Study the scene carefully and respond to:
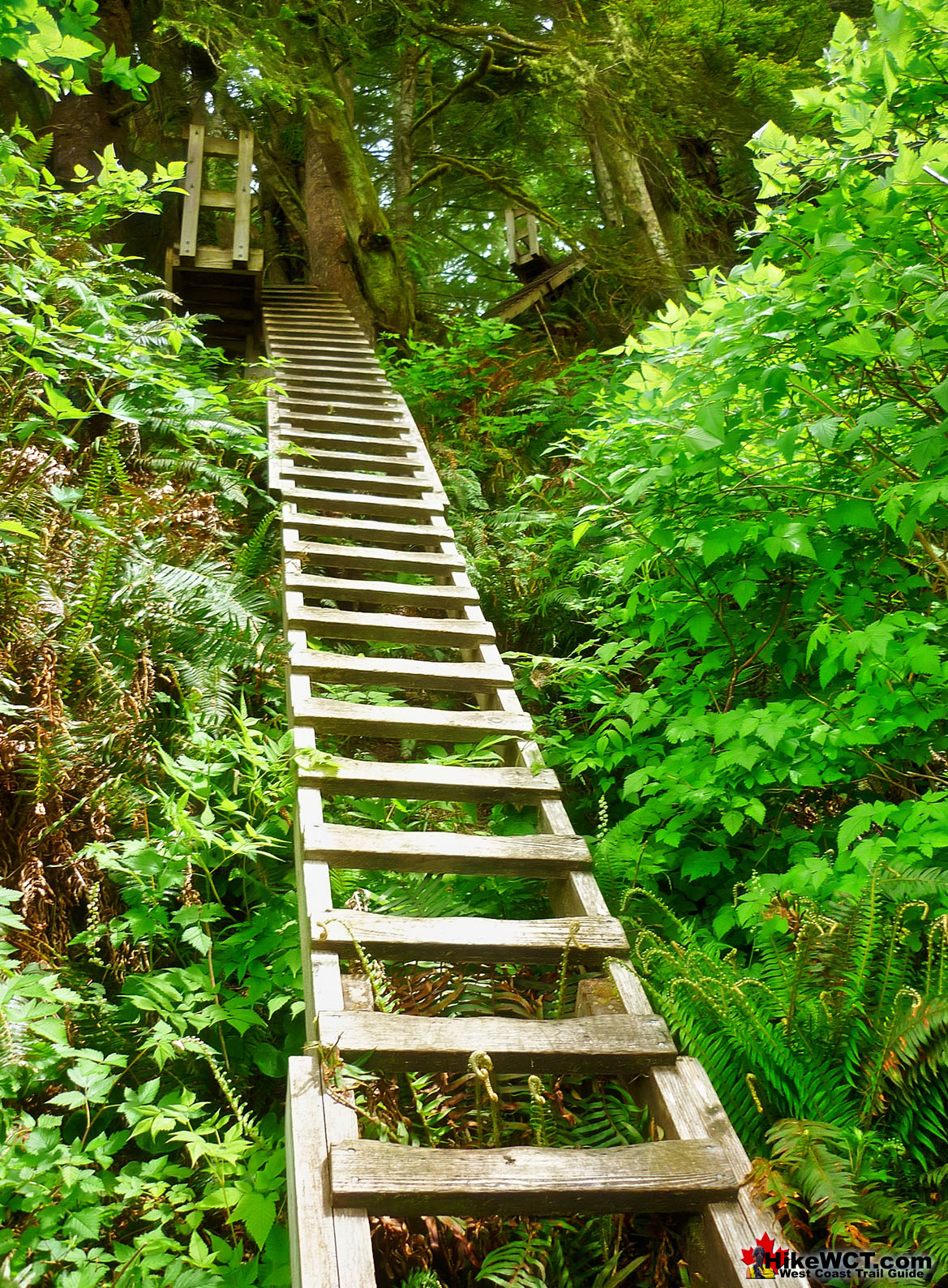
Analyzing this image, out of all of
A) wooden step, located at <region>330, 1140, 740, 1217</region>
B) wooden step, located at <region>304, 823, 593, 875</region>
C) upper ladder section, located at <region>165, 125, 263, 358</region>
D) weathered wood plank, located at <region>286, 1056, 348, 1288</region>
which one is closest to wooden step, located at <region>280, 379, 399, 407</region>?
upper ladder section, located at <region>165, 125, 263, 358</region>

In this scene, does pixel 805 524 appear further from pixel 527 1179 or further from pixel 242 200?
pixel 242 200

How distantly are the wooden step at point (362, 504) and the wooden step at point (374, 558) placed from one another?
47 cm

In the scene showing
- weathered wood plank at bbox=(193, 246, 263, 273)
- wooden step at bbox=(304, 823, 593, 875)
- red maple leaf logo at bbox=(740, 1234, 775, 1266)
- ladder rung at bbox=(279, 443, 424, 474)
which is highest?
weathered wood plank at bbox=(193, 246, 263, 273)

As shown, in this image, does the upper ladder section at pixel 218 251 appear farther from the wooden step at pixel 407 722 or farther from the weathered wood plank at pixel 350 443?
the wooden step at pixel 407 722

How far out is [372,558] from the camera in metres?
4.66

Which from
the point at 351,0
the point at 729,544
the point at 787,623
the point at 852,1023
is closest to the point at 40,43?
the point at 729,544

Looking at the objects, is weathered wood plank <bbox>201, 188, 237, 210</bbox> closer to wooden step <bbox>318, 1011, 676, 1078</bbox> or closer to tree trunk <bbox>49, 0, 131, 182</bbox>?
tree trunk <bbox>49, 0, 131, 182</bbox>

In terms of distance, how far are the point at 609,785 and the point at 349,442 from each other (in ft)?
11.8

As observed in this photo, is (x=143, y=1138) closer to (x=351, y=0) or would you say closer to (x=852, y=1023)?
(x=852, y=1023)

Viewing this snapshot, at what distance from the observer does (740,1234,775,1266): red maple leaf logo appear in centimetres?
189

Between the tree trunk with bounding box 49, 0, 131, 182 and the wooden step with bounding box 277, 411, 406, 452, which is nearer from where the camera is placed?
the wooden step with bounding box 277, 411, 406, 452

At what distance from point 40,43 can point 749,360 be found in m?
2.59

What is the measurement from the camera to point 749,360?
3.11m

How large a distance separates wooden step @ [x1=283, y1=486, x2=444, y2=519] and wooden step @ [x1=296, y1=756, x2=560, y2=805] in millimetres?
2279
